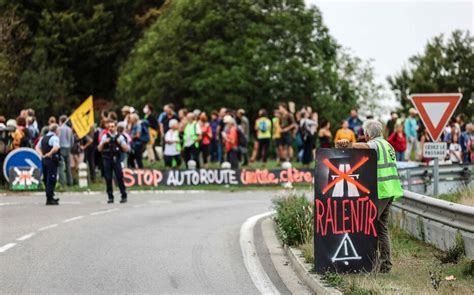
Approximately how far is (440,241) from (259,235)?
4.32m

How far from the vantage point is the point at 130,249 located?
567 inches

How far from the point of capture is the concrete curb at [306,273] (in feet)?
33.9

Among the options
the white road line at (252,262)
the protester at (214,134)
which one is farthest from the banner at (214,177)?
the white road line at (252,262)

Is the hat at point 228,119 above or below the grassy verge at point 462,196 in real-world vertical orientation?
above

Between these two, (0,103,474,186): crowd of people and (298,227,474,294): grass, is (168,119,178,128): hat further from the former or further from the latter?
(298,227,474,294): grass

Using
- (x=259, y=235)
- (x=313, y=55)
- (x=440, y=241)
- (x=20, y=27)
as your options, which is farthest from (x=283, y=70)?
(x=440, y=241)

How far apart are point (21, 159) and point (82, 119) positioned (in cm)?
261

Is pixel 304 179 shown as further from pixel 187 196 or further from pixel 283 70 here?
pixel 283 70

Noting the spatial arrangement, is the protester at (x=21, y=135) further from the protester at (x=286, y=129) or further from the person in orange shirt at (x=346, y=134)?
the person in orange shirt at (x=346, y=134)

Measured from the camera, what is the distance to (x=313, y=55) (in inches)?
2128

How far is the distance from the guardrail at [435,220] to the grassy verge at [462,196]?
132cm

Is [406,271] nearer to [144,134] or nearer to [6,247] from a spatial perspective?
[6,247]

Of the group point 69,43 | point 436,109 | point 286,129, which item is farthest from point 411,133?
point 69,43

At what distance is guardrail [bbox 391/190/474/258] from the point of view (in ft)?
37.9
